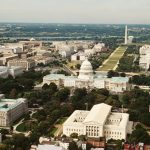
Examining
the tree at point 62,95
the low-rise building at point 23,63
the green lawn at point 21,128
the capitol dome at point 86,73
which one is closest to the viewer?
the green lawn at point 21,128

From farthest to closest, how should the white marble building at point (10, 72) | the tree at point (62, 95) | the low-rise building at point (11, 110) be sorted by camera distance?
the white marble building at point (10, 72) → the tree at point (62, 95) → the low-rise building at point (11, 110)

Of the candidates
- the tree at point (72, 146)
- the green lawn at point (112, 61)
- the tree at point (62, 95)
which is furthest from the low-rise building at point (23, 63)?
→ the tree at point (72, 146)

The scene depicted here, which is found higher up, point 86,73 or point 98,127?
point 86,73

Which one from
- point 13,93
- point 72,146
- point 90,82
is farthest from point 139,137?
point 90,82

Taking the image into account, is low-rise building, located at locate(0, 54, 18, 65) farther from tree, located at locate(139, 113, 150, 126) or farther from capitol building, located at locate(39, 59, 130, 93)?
tree, located at locate(139, 113, 150, 126)

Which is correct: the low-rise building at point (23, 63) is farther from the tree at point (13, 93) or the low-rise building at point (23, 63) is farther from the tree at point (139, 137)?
the tree at point (139, 137)

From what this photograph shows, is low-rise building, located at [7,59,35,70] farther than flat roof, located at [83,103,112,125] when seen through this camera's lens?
Yes

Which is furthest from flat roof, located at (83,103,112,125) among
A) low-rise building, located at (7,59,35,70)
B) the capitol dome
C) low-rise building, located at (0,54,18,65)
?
low-rise building, located at (0,54,18,65)

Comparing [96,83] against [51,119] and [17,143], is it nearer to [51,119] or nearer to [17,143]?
[51,119]

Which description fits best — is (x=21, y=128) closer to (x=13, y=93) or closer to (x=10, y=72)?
(x=13, y=93)
